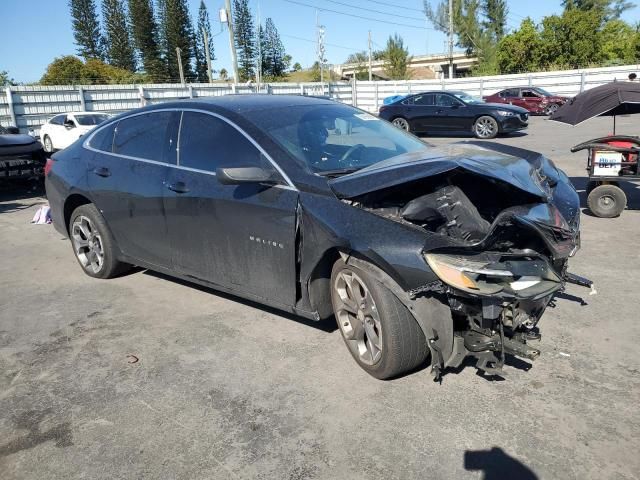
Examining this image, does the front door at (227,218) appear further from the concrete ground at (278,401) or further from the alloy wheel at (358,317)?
the concrete ground at (278,401)

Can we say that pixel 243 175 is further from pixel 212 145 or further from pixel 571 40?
pixel 571 40

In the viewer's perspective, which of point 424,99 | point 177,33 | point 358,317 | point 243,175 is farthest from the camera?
point 177,33

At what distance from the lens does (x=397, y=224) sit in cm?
304

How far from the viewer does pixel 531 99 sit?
85.2 ft

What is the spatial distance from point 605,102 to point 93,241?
6.35m

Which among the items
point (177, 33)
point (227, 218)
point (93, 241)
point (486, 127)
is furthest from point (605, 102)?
point (177, 33)

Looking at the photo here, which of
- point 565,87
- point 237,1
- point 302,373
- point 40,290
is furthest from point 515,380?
point 237,1

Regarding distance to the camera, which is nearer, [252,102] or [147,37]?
[252,102]

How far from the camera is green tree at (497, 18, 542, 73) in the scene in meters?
46.2

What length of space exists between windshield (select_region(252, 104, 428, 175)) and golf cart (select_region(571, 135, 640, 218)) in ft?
12.4

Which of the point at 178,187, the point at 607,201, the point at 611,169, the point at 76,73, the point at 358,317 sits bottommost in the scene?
the point at 607,201

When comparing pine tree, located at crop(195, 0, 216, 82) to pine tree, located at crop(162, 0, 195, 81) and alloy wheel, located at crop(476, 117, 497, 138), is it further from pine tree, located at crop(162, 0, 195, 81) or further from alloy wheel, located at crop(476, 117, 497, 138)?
alloy wheel, located at crop(476, 117, 497, 138)

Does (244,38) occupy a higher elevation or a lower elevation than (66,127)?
higher

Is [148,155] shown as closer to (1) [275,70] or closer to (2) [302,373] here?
(2) [302,373]
